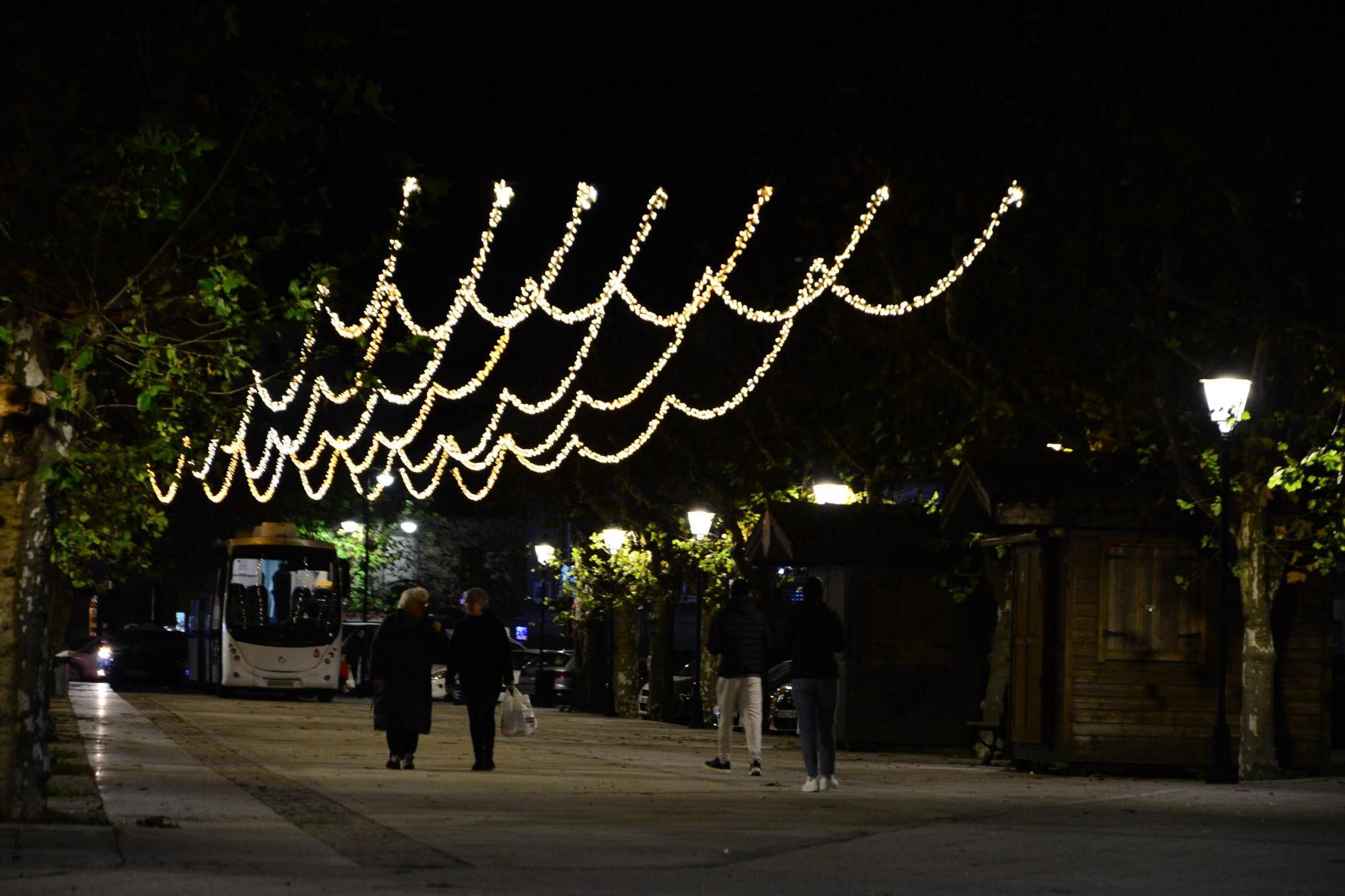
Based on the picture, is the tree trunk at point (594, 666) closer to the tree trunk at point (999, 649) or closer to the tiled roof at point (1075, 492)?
the tree trunk at point (999, 649)

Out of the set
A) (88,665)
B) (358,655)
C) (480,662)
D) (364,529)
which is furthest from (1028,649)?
(88,665)

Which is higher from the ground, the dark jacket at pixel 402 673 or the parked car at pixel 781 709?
the dark jacket at pixel 402 673

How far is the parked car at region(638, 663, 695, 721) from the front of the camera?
43.2 m

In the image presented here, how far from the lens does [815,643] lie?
1822 centimetres

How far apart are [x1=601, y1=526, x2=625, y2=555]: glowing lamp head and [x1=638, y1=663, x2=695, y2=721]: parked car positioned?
3017mm

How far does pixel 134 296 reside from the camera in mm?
13172

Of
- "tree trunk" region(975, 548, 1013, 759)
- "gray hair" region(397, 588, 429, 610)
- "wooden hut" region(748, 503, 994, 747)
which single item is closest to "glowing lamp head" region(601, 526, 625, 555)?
"wooden hut" region(748, 503, 994, 747)

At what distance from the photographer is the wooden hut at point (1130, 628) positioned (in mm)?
22531

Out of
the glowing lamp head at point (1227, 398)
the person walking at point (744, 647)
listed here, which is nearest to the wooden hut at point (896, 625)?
the person walking at point (744, 647)

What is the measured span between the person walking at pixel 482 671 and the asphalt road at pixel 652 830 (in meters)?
0.42

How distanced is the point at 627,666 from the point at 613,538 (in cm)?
554

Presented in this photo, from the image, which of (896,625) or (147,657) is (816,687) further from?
(147,657)

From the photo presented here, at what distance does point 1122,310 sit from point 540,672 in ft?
99.3

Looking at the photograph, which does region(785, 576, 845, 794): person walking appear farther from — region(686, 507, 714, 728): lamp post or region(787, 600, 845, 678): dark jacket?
region(686, 507, 714, 728): lamp post
